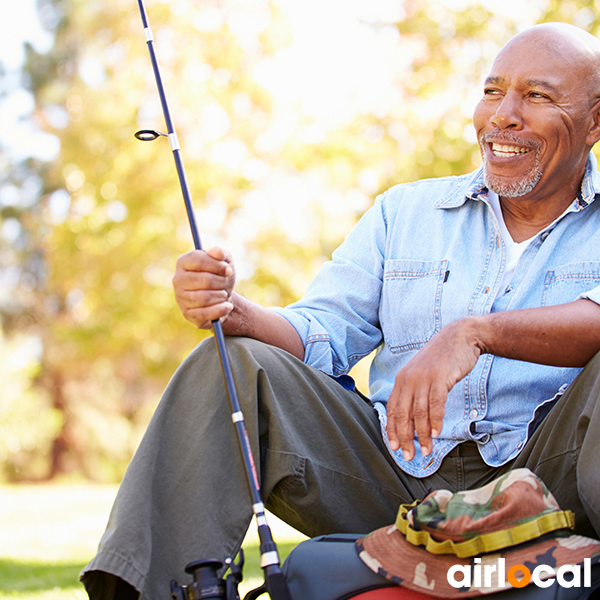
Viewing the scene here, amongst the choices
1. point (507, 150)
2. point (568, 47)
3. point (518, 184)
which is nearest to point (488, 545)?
point (518, 184)

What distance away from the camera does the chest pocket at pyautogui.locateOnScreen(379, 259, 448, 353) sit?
259 centimetres

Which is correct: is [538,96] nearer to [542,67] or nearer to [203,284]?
[542,67]

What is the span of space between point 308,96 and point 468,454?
9.68 meters

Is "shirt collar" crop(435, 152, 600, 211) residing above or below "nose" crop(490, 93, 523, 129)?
below

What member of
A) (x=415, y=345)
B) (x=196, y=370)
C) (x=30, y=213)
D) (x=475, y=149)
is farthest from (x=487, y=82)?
(x=30, y=213)

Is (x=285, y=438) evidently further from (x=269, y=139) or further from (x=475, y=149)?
(x=269, y=139)

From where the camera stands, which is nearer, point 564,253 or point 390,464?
point 390,464

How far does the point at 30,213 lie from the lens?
22266mm

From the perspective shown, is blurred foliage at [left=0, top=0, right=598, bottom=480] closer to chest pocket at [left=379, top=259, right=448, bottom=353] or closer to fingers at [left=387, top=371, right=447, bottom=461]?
chest pocket at [left=379, top=259, right=448, bottom=353]

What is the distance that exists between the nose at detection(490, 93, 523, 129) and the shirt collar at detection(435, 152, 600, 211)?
18 centimetres

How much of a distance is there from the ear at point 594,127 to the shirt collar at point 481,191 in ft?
0.21

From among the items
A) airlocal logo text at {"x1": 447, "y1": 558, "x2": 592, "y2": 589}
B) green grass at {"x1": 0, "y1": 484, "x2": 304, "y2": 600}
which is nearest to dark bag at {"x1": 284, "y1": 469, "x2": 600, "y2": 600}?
airlocal logo text at {"x1": 447, "y1": 558, "x2": 592, "y2": 589}

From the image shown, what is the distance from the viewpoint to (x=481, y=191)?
282 centimetres

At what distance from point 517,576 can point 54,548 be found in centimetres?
394
